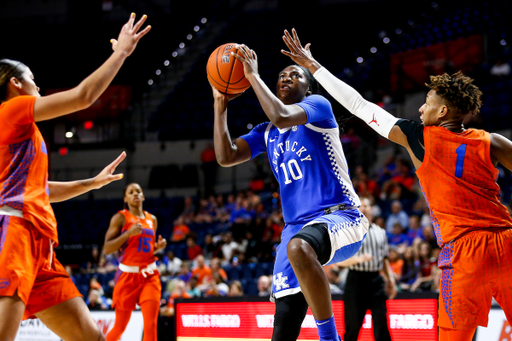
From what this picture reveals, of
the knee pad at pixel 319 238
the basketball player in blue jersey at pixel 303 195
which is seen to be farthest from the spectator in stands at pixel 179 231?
the knee pad at pixel 319 238

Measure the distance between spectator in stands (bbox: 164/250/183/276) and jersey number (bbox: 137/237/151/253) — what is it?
16.5ft

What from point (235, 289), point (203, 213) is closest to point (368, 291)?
point (235, 289)

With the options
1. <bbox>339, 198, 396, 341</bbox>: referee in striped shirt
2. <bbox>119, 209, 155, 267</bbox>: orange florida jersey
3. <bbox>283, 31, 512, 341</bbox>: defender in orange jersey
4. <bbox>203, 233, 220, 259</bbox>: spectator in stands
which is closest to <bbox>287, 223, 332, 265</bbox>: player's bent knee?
<bbox>283, 31, 512, 341</bbox>: defender in orange jersey

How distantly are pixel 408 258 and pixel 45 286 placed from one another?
6997 mm

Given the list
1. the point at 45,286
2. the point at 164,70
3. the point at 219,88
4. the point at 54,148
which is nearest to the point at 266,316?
the point at 219,88

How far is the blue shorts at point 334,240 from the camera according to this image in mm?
3131

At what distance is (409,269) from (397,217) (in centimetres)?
187

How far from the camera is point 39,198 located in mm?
2766

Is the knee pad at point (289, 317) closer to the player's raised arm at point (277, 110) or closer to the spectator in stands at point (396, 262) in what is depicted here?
the player's raised arm at point (277, 110)

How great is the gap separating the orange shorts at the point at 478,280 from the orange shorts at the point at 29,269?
2.03m

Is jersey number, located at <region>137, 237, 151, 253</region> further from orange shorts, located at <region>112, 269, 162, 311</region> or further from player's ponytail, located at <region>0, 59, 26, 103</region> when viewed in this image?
player's ponytail, located at <region>0, 59, 26, 103</region>

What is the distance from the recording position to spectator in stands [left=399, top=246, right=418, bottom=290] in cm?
833

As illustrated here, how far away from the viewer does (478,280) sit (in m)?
2.63

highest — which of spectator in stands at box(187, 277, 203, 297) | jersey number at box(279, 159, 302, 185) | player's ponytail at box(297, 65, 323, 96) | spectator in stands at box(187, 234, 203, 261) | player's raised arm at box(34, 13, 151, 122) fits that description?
player's ponytail at box(297, 65, 323, 96)
